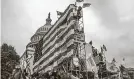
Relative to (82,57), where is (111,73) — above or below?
below

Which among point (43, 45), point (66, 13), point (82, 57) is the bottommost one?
point (82, 57)

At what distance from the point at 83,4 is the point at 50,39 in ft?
53.9

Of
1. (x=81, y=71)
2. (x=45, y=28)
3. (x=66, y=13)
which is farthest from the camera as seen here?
(x=45, y=28)

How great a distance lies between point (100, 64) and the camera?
4419 cm

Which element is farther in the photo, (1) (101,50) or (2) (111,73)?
(1) (101,50)

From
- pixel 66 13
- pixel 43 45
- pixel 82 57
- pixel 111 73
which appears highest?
pixel 66 13

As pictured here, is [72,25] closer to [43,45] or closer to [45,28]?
[43,45]

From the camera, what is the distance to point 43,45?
62000 mm

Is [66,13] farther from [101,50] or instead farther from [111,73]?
[111,73]

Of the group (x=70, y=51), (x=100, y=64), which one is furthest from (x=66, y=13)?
(x=100, y=64)

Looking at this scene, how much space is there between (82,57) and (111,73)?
777 cm

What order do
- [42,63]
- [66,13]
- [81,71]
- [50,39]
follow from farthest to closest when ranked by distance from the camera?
[42,63] → [50,39] → [66,13] → [81,71]

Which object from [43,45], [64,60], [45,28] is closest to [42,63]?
[43,45]

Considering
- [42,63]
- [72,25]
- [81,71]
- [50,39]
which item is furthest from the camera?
[42,63]
